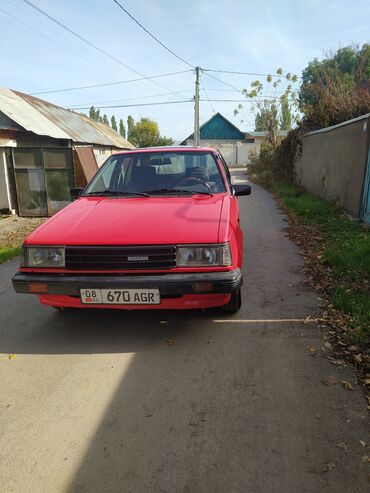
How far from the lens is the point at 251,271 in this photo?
17.3 feet

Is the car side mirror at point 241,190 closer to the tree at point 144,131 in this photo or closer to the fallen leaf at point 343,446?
the fallen leaf at point 343,446

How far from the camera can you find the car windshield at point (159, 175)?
13.6 feet

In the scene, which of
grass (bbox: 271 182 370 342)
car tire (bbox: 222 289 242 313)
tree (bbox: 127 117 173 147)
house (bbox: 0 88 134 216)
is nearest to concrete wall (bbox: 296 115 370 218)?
grass (bbox: 271 182 370 342)

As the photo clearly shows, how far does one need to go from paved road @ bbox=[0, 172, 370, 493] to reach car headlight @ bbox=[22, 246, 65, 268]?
0.75 m

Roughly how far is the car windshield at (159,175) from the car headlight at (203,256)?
1.10m

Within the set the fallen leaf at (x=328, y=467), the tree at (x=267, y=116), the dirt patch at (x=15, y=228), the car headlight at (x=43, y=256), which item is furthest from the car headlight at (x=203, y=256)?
the tree at (x=267, y=116)

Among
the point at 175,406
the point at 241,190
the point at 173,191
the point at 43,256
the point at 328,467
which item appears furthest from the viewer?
the point at 241,190

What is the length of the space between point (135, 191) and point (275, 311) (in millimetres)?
1989

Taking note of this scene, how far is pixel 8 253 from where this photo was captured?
678cm

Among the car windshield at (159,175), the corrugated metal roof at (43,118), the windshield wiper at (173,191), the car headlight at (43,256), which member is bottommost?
the car headlight at (43,256)

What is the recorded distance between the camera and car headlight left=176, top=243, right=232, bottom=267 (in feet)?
10.1

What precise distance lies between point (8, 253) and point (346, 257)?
5.67m

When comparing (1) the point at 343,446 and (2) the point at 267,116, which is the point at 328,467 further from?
(2) the point at 267,116

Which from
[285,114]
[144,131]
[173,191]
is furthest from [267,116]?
[144,131]
